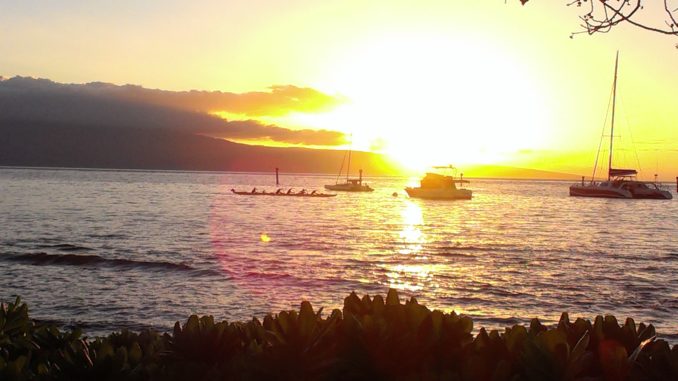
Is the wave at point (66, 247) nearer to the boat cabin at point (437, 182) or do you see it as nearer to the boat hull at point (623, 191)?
the boat cabin at point (437, 182)

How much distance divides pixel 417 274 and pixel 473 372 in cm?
2106

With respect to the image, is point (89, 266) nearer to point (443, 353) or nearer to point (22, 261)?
point (22, 261)

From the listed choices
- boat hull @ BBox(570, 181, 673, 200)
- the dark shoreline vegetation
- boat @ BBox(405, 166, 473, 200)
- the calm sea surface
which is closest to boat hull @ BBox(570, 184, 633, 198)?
boat hull @ BBox(570, 181, 673, 200)

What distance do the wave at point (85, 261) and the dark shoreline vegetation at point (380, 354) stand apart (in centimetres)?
2033

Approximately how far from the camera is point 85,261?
82.5 ft

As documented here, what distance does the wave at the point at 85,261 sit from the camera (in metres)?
23.9

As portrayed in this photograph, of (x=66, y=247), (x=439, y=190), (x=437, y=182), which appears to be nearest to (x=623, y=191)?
(x=437, y=182)

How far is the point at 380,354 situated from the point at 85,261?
24.8m

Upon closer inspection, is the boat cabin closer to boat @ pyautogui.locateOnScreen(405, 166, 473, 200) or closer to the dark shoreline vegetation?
boat @ pyautogui.locateOnScreen(405, 166, 473, 200)

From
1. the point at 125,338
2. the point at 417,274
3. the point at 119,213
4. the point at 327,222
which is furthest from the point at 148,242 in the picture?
the point at 125,338

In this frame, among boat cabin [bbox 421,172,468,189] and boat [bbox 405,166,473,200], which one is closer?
boat [bbox 405,166,473,200]

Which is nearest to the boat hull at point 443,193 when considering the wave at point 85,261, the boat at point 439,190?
the boat at point 439,190

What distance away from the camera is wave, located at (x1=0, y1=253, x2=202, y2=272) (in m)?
23.9

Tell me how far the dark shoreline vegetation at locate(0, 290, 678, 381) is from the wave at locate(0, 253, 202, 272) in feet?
66.7
